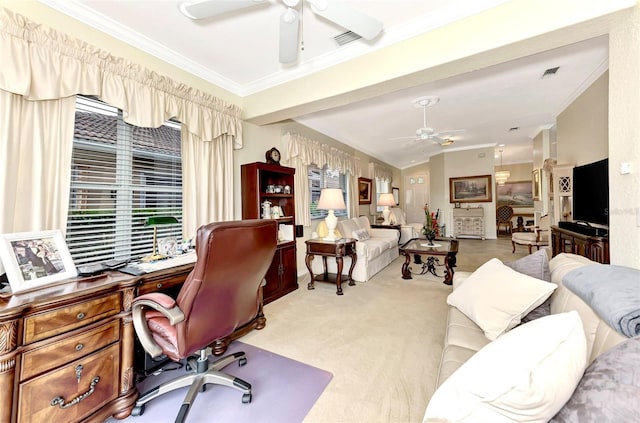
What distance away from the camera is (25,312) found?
3.78ft

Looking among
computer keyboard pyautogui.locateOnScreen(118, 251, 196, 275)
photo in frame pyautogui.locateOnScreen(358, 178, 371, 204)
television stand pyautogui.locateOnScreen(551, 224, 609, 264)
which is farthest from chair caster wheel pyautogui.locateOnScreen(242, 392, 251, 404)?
photo in frame pyautogui.locateOnScreen(358, 178, 371, 204)

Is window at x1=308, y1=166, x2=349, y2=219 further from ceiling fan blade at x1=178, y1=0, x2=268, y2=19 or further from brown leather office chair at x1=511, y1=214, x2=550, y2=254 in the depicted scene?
brown leather office chair at x1=511, y1=214, x2=550, y2=254

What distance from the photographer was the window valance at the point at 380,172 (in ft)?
22.4

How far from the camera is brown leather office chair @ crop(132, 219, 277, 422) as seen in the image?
4.19ft

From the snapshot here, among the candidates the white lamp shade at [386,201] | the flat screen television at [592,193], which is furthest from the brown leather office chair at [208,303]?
the white lamp shade at [386,201]

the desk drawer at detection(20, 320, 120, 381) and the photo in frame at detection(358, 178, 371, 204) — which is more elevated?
the photo in frame at detection(358, 178, 371, 204)

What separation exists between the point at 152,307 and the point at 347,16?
7.13 ft

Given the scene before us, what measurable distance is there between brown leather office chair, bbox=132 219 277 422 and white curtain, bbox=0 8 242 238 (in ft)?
3.72

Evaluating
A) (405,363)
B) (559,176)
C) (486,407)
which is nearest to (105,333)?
(486,407)

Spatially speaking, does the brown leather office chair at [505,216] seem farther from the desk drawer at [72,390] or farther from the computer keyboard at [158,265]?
the desk drawer at [72,390]

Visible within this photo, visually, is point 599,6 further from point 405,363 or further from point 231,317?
point 231,317

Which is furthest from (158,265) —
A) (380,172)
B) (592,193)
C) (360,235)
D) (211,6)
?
(380,172)

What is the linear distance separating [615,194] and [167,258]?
3.66 metres

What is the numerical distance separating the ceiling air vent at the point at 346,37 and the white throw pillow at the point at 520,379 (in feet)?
8.22
